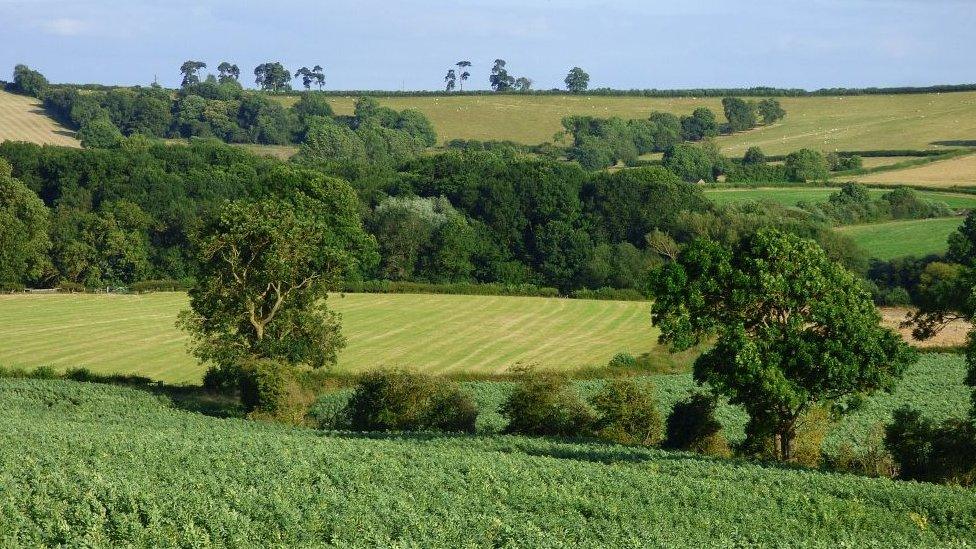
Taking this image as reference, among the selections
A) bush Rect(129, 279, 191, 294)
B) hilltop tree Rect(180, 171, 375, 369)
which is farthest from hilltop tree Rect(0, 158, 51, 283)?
hilltop tree Rect(180, 171, 375, 369)

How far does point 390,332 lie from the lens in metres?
82.9

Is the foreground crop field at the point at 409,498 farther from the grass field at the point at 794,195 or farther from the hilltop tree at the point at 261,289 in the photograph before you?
the grass field at the point at 794,195

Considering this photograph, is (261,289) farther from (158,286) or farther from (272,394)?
(158,286)

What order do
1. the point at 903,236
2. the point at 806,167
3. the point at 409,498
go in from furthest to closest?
the point at 806,167 < the point at 903,236 < the point at 409,498

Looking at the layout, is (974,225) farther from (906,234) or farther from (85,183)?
(85,183)

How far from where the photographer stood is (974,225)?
332ft

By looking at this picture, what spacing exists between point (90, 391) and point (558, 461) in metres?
24.9

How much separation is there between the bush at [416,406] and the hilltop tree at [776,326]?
44.1 ft

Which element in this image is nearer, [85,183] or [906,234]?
[906,234]

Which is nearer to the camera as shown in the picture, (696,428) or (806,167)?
(696,428)

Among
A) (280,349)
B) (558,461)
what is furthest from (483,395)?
(558,461)

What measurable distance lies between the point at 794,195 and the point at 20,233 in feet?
284

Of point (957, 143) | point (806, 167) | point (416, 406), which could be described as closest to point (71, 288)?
point (416, 406)

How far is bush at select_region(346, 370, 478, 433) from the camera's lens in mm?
50562
